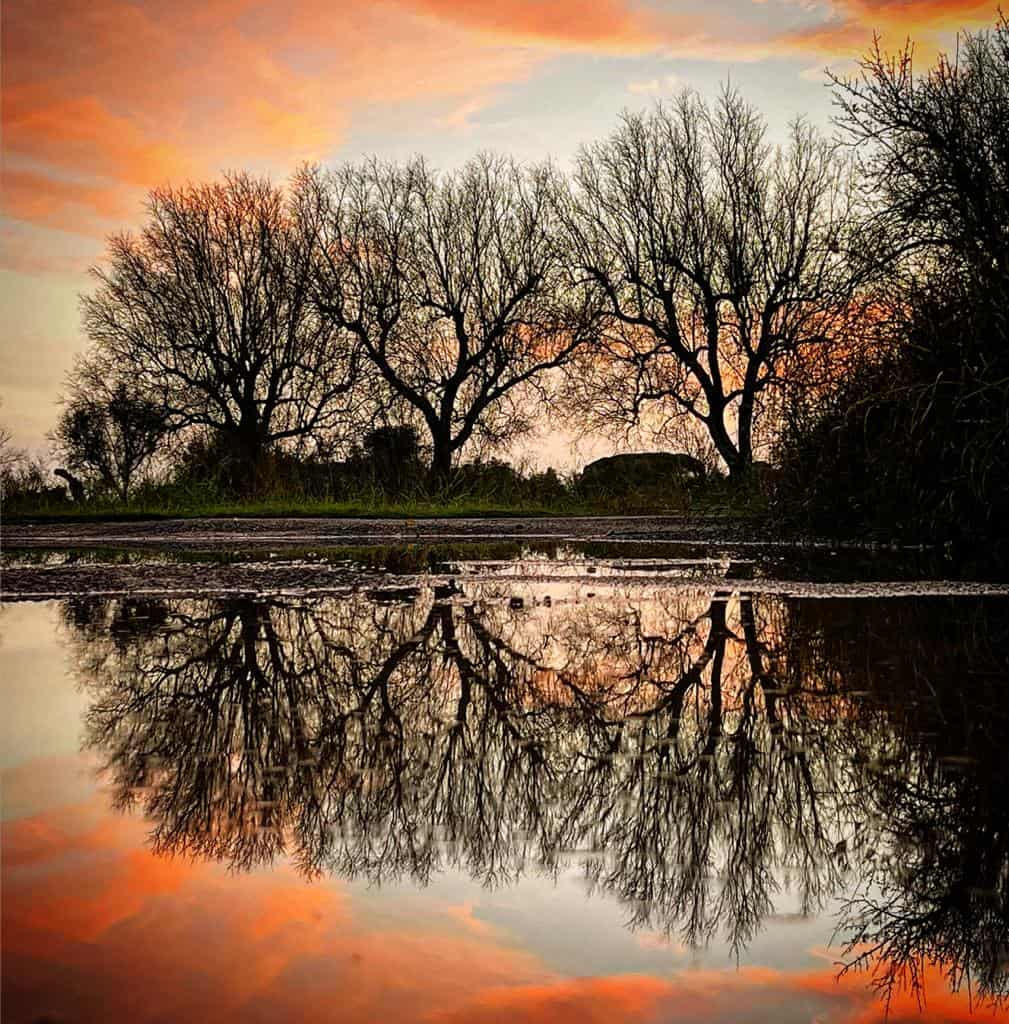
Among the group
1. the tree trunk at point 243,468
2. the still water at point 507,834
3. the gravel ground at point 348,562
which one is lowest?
the still water at point 507,834

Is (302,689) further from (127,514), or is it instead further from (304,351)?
(304,351)

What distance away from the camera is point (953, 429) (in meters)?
10.5

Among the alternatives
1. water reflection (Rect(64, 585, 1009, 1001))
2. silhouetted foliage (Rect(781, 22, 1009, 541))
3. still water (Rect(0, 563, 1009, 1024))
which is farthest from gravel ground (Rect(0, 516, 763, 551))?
still water (Rect(0, 563, 1009, 1024))

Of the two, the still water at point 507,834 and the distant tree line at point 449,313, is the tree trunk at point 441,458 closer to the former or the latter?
A: the distant tree line at point 449,313

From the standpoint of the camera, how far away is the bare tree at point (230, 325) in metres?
36.2

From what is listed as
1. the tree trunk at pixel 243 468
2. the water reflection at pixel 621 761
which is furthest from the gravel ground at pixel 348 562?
the tree trunk at pixel 243 468

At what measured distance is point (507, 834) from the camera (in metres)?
2.99

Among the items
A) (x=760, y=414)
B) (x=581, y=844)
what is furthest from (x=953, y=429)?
(x=581, y=844)

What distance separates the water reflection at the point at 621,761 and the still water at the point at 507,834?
0.6 inches

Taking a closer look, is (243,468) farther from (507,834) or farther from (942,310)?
(507,834)

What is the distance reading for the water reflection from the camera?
2643mm

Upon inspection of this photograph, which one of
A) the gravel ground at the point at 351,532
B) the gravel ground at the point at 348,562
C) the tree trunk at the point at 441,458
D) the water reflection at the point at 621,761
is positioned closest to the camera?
the water reflection at the point at 621,761

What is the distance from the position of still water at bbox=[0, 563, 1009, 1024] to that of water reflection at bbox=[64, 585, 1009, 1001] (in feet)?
0.05

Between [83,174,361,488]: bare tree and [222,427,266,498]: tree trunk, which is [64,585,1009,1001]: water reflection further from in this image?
[83,174,361,488]: bare tree
